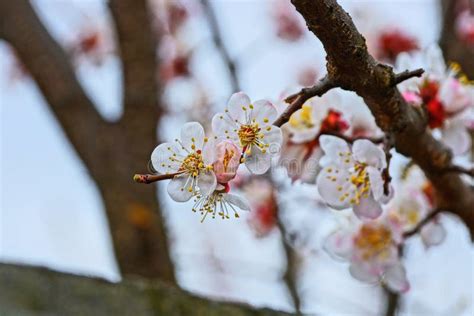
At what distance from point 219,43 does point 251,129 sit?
1.10m

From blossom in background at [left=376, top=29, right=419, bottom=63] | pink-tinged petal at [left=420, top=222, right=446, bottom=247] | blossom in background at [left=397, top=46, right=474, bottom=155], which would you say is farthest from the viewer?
blossom in background at [left=376, top=29, right=419, bottom=63]

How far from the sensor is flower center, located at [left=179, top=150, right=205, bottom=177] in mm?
693

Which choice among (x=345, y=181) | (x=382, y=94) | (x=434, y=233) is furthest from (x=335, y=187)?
(x=434, y=233)

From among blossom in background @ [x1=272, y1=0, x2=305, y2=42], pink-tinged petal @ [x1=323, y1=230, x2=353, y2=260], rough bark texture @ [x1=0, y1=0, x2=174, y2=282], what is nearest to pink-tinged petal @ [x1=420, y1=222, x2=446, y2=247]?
pink-tinged petal @ [x1=323, y1=230, x2=353, y2=260]

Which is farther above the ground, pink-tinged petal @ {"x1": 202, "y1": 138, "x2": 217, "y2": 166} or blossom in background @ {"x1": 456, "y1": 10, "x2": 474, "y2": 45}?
blossom in background @ {"x1": 456, "y1": 10, "x2": 474, "y2": 45}

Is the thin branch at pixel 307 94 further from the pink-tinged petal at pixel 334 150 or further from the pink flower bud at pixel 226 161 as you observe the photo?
the pink-tinged petal at pixel 334 150

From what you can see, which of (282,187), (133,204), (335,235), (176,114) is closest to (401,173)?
(335,235)

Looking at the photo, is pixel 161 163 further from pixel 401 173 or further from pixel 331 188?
pixel 401 173

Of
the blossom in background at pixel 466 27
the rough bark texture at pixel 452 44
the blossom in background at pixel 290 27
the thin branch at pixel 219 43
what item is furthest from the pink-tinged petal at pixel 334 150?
the blossom in background at pixel 290 27

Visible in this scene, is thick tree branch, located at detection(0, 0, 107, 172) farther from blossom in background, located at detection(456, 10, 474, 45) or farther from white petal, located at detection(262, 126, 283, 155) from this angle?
white petal, located at detection(262, 126, 283, 155)

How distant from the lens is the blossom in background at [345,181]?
866mm

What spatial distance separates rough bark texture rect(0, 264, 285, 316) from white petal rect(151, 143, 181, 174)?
36 centimetres

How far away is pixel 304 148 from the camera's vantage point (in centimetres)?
94

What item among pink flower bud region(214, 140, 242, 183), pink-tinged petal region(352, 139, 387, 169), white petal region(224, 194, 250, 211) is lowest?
white petal region(224, 194, 250, 211)
